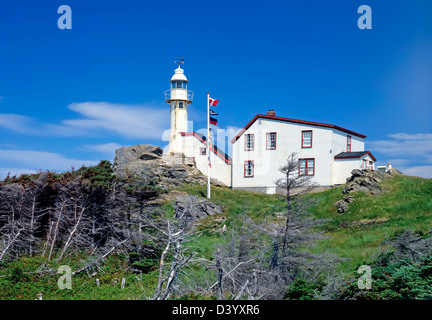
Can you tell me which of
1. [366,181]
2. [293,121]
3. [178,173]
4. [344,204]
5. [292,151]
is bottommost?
[344,204]

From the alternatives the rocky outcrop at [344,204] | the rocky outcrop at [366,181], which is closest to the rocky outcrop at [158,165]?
the rocky outcrop at [366,181]

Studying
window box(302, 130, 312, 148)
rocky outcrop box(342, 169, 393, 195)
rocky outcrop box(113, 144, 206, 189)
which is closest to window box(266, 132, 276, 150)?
window box(302, 130, 312, 148)

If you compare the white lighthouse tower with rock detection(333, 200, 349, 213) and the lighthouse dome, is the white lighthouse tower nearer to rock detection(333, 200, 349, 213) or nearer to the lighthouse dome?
the lighthouse dome

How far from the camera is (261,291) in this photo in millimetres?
10859

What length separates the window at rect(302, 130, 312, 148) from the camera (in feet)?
119

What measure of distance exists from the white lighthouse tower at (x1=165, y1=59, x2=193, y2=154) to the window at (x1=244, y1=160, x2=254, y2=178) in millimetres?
8054

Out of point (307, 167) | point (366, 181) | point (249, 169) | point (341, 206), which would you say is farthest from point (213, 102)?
point (341, 206)

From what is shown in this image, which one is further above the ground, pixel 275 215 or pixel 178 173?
pixel 178 173

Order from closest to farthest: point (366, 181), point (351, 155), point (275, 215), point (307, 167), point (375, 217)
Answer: point (275, 215)
point (375, 217)
point (366, 181)
point (351, 155)
point (307, 167)

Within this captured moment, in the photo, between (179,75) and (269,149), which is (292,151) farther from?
(179,75)

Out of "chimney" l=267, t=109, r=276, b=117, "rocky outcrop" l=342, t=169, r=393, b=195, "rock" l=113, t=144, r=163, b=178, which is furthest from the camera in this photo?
"rock" l=113, t=144, r=163, b=178

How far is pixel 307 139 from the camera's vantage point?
36.5 meters

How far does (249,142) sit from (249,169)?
2681mm
